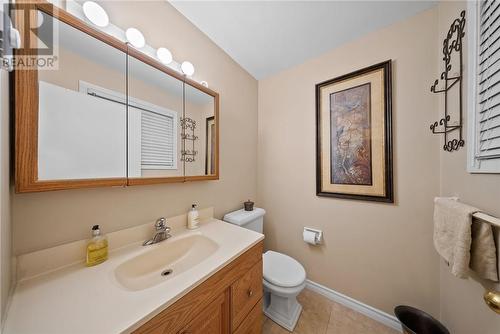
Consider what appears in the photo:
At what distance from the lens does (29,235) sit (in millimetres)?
616

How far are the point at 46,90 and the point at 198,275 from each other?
953 mm

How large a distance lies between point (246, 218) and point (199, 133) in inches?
32.3

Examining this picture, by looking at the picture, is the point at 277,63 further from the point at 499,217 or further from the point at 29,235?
the point at 29,235

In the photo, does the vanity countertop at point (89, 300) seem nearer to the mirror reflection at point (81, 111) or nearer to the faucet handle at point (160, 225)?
the faucet handle at point (160, 225)

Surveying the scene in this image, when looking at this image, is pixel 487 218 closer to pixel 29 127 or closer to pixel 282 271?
pixel 282 271

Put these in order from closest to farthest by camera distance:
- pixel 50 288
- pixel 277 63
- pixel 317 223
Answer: pixel 50 288, pixel 317 223, pixel 277 63

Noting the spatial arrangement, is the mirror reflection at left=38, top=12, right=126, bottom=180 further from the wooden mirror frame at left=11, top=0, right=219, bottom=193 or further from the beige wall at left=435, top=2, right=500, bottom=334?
the beige wall at left=435, top=2, right=500, bottom=334

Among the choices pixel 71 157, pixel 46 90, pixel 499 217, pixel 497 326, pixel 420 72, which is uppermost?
pixel 420 72

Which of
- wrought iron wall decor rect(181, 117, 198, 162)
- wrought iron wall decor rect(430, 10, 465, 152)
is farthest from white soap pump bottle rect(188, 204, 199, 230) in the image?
wrought iron wall decor rect(430, 10, 465, 152)

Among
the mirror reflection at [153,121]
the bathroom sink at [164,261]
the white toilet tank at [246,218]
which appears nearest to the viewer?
the bathroom sink at [164,261]

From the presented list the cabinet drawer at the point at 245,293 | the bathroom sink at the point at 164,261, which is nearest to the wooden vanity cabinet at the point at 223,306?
the cabinet drawer at the point at 245,293

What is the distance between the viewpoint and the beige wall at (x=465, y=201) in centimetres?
66

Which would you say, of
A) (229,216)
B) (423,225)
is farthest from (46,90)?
(423,225)

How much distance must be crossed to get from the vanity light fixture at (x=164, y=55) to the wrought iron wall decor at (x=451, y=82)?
164 cm
